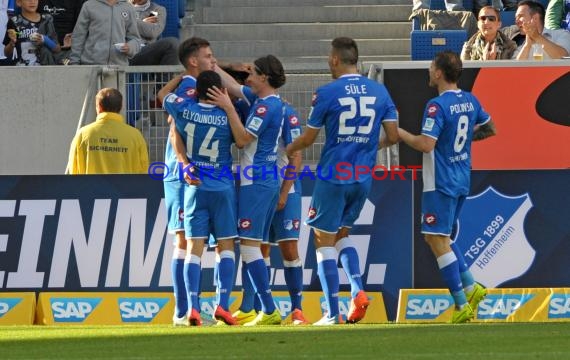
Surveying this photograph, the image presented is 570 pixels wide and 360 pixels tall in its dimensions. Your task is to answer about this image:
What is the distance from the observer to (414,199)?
43.9 ft

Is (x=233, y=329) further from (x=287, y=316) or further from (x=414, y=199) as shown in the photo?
(x=414, y=199)

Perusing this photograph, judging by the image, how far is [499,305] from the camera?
1309 cm

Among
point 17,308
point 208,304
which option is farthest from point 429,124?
point 17,308

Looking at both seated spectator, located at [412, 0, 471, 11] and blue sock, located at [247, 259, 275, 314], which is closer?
blue sock, located at [247, 259, 275, 314]

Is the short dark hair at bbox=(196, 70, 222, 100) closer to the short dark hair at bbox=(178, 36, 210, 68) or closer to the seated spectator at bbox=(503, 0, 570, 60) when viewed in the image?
the short dark hair at bbox=(178, 36, 210, 68)

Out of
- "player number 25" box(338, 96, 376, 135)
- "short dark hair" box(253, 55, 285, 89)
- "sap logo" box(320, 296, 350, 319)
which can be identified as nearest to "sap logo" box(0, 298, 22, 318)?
"sap logo" box(320, 296, 350, 319)

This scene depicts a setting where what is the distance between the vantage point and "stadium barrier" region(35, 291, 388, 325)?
1298 centimetres

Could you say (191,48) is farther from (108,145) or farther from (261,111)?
(108,145)

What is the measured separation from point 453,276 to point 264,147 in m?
1.89

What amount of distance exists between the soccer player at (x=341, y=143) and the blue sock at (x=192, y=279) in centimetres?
99

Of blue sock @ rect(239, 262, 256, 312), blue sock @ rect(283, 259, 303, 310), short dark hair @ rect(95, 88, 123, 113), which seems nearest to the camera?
blue sock @ rect(283, 259, 303, 310)

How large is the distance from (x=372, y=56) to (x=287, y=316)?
18.3 feet

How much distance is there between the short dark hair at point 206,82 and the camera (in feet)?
36.8

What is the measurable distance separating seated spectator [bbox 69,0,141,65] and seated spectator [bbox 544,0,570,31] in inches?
191
